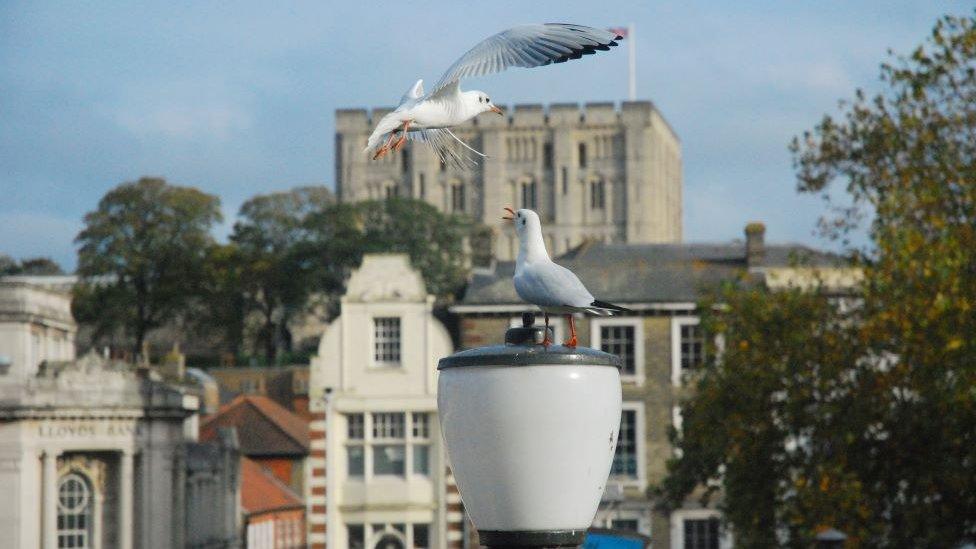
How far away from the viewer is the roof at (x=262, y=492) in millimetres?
73081

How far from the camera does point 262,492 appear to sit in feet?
249

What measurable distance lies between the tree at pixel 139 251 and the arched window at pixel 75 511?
7784cm

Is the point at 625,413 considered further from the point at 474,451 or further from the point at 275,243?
the point at 275,243

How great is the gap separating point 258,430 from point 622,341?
3043 centimetres

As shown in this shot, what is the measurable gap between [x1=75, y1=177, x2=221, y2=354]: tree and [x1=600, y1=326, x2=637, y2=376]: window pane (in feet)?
279

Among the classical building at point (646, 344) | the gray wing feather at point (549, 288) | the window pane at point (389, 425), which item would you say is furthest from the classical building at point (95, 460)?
the gray wing feather at point (549, 288)

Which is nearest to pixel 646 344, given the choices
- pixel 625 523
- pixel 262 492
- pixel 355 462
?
pixel 625 523

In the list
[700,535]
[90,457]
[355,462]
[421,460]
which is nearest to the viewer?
[700,535]

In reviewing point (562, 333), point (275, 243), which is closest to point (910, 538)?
point (562, 333)

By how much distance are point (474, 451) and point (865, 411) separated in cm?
2791

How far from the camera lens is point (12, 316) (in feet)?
212

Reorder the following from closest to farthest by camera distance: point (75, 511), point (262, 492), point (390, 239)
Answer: point (75, 511) < point (262, 492) < point (390, 239)

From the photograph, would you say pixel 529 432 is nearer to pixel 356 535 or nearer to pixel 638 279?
pixel 356 535

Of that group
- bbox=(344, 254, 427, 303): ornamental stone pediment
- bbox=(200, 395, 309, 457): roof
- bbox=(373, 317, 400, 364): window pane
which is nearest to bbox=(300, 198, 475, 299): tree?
bbox=(200, 395, 309, 457): roof
